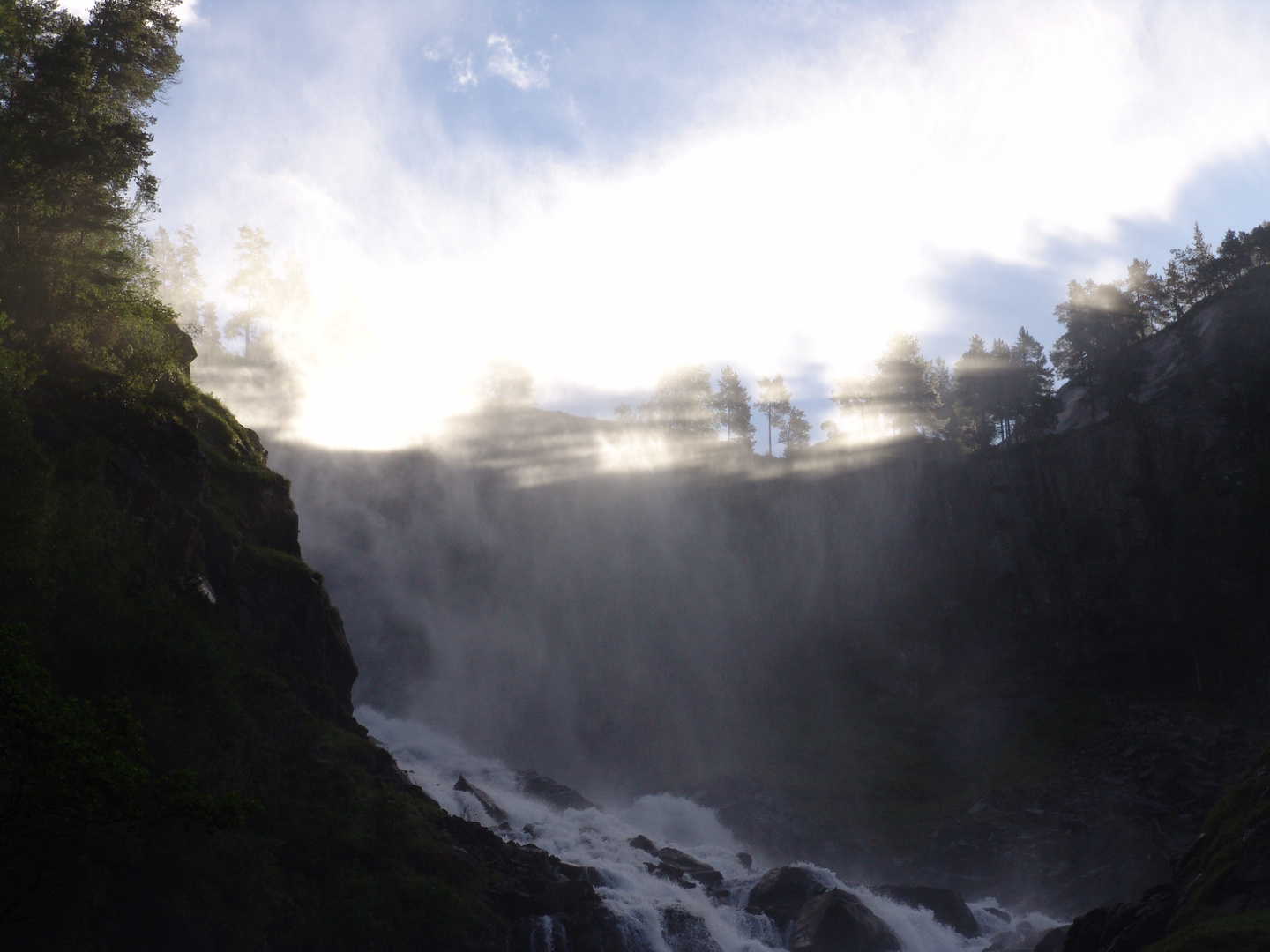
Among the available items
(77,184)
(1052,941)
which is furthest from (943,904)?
(77,184)

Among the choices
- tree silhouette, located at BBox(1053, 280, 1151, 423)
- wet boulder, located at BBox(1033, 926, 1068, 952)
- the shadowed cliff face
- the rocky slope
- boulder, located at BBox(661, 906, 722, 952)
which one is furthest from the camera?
tree silhouette, located at BBox(1053, 280, 1151, 423)

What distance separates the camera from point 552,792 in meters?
54.2

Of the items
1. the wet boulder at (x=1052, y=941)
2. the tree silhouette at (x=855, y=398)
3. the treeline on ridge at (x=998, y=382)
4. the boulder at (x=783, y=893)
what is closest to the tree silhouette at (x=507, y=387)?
the treeline on ridge at (x=998, y=382)

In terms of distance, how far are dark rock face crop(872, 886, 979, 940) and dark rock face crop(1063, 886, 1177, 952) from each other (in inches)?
406

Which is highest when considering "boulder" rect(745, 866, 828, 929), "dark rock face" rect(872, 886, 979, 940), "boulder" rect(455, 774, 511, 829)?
"boulder" rect(455, 774, 511, 829)

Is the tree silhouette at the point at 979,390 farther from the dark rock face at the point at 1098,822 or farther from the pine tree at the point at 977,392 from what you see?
the dark rock face at the point at 1098,822

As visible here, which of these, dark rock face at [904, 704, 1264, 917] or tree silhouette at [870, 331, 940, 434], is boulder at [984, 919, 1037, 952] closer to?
dark rock face at [904, 704, 1264, 917]

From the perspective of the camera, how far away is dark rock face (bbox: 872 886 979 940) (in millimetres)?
41656

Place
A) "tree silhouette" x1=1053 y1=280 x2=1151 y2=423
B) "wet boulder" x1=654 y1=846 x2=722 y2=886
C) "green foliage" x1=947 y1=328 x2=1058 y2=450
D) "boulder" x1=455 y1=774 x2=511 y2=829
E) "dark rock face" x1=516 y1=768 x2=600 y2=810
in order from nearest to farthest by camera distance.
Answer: "wet boulder" x1=654 y1=846 x2=722 y2=886, "boulder" x1=455 y1=774 x2=511 y2=829, "dark rock face" x1=516 y1=768 x2=600 y2=810, "tree silhouette" x1=1053 y1=280 x2=1151 y2=423, "green foliage" x1=947 y1=328 x2=1058 y2=450

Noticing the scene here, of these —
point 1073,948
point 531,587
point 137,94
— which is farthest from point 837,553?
point 137,94

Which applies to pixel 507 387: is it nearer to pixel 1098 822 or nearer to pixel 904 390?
pixel 904 390

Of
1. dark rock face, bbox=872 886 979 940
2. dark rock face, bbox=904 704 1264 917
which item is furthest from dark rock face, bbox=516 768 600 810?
dark rock face, bbox=904 704 1264 917

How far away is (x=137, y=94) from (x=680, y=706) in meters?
61.3

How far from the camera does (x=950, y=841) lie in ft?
174
